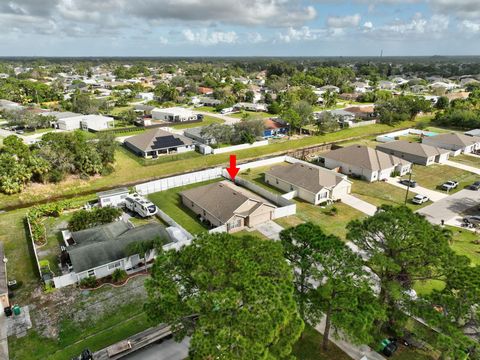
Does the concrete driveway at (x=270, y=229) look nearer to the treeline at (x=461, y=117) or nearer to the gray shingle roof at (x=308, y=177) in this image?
the gray shingle roof at (x=308, y=177)

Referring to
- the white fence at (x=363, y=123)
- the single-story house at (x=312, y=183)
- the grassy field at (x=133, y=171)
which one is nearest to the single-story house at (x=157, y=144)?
the grassy field at (x=133, y=171)

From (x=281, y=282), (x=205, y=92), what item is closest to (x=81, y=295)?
(x=281, y=282)

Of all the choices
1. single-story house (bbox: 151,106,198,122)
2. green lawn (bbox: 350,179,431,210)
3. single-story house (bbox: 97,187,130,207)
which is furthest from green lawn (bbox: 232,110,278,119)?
single-story house (bbox: 97,187,130,207)

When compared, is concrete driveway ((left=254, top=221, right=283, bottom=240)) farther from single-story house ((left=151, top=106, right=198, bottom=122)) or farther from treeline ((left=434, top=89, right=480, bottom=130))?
treeline ((left=434, top=89, right=480, bottom=130))

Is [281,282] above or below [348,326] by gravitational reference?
above

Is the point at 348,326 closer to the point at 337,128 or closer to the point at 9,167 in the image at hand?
the point at 9,167

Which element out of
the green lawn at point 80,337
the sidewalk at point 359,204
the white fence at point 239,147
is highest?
the white fence at point 239,147
